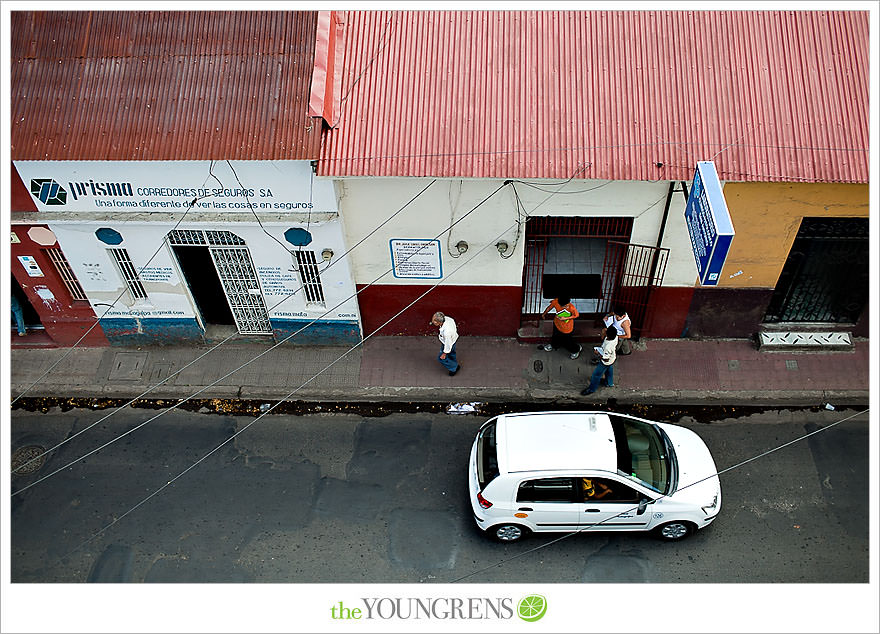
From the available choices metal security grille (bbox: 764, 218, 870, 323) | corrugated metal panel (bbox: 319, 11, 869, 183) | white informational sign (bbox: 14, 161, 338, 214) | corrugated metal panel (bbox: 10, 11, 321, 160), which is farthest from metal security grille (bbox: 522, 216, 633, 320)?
corrugated metal panel (bbox: 10, 11, 321, 160)

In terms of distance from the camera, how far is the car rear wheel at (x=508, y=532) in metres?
9.70

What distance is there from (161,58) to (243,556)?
731 centimetres

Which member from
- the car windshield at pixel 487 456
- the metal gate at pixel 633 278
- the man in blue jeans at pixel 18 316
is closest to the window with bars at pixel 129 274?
the man in blue jeans at pixel 18 316

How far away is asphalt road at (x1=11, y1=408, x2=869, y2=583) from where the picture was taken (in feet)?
32.3

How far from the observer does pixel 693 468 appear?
32.0ft

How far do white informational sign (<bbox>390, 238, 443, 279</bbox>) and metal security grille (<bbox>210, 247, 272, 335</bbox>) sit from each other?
2406mm

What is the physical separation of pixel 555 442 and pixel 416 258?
377 centimetres

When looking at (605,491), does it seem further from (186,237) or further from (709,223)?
(186,237)

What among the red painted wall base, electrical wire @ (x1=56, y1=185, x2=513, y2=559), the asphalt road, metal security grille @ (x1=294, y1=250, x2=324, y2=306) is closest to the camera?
the asphalt road

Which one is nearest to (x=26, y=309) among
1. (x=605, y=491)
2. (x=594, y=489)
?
(x=594, y=489)

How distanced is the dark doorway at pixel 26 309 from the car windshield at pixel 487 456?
8584 mm

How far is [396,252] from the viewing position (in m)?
11.4

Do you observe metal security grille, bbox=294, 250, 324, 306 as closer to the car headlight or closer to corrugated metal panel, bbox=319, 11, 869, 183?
corrugated metal panel, bbox=319, 11, 869, 183

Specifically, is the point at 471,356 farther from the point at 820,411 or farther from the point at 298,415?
the point at 820,411
